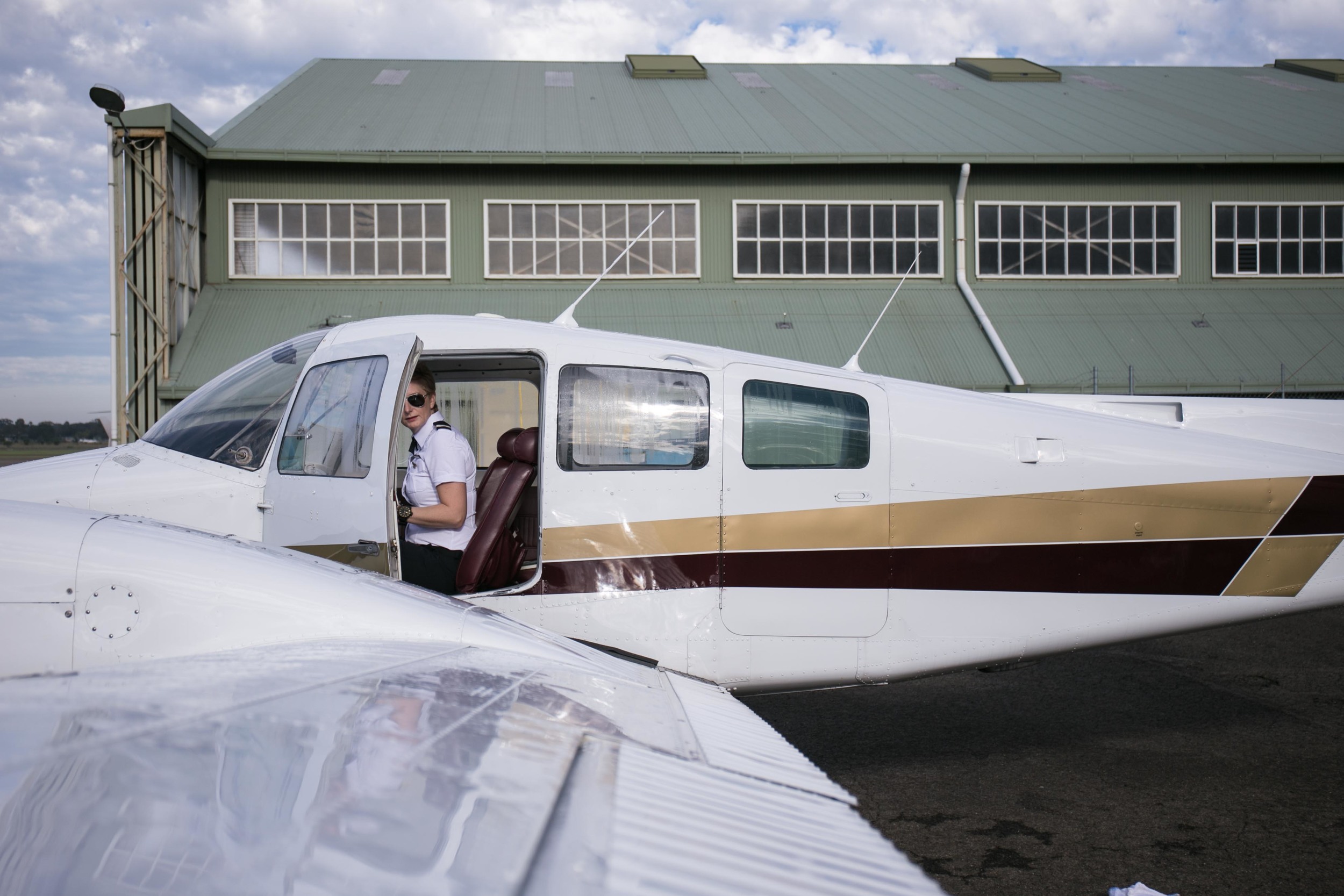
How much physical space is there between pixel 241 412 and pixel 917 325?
37.6ft

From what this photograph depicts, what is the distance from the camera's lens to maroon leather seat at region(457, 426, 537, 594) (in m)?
3.92

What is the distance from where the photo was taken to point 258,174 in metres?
14.0

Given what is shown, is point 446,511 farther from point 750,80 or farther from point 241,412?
point 750,80

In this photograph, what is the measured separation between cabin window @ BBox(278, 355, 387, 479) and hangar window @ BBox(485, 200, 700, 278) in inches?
407

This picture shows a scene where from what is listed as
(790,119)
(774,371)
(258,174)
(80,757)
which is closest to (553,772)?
(80,757)

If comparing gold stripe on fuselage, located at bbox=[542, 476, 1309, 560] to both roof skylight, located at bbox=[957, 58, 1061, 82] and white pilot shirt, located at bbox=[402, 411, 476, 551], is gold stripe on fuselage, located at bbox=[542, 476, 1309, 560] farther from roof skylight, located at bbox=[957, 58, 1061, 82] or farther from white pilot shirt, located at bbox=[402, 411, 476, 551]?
roof skylight, located at bbox=[957, 58, 1061, 82]

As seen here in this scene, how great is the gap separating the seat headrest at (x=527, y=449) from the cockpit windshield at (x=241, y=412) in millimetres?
1027

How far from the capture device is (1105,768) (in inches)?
186

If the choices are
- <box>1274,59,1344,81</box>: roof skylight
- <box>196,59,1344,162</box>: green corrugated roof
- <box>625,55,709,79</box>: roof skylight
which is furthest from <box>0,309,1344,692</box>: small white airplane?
<box>1274,59,1344,81</box>: roof skylight

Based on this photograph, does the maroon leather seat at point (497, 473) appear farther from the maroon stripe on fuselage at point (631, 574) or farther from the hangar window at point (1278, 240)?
the hangar window at point (1278, 240)

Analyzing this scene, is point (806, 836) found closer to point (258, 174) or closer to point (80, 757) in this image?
point (80, 757)

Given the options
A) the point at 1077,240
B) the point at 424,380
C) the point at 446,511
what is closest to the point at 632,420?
the point at 446,511

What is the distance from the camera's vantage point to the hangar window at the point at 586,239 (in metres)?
14.1

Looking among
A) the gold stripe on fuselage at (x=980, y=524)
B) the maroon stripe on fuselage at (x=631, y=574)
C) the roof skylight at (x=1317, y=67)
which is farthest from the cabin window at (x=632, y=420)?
the roof skylight at (x=1317, y=67)
